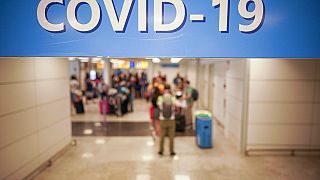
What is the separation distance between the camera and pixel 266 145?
209 inches

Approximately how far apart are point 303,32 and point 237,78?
3.98 metres

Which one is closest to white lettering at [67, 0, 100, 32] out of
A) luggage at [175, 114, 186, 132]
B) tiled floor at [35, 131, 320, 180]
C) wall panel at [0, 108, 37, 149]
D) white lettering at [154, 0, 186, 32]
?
white lettering at [154, 0, 186, 32]

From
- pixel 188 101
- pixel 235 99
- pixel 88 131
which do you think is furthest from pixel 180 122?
pixel 88 131

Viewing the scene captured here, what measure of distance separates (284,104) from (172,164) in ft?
9.29

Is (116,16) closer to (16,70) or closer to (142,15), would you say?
(142,15)

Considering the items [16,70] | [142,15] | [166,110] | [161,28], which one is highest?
[142,15]

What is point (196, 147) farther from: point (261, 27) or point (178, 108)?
point (261, 27)

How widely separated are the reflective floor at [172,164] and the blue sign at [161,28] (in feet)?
9.68

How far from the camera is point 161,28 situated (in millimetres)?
1898

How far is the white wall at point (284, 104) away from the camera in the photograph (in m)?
5.10

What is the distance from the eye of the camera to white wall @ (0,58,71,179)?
3.53 m

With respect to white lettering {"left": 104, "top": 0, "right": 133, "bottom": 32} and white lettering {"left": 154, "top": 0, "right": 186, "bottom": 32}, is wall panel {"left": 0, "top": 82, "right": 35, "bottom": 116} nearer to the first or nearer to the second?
white lettering {"left": 104, "top": 0, "right": 133, "bottom": 32}

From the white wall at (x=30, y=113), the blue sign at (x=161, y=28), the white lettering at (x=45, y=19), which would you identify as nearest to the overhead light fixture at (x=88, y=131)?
the white wall at (x=30, y=113)

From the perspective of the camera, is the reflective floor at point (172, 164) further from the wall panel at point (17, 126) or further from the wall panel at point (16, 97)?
the wall panel at point (16, 97)
